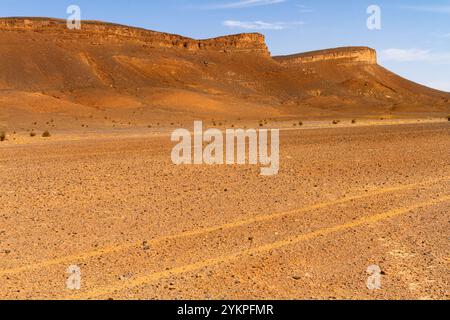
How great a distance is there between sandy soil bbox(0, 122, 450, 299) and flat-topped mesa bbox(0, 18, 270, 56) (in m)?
80.4


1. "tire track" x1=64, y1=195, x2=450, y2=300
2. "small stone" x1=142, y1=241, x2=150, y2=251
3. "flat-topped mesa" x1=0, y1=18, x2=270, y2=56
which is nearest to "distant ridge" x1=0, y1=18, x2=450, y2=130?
"flat-topped mesa" x1=0, y1=18, x2=270, y2=56

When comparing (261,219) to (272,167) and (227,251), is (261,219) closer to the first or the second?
(227,251)

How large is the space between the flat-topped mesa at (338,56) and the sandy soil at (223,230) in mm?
128593

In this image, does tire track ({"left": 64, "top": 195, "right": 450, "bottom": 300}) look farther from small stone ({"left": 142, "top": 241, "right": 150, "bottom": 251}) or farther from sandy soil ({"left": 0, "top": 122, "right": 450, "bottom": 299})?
small stone ({"left": 142, "top": 241, "right": 150, "bottom": 251})

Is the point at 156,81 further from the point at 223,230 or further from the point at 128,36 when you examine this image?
the point at 223,230

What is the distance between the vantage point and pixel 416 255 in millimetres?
7820

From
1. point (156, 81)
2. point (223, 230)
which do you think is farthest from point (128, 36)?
point (223, 230)

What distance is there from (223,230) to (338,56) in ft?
459

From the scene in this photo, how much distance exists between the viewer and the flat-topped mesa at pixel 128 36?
3605 inches

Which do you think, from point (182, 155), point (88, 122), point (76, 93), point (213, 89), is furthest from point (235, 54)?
point (182, 155)

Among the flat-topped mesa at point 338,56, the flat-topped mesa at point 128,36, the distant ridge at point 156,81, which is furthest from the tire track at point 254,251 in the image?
Result: the flat-topped mesa at point 338,56

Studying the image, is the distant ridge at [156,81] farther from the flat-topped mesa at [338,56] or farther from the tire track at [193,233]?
the tire track at [193,233]

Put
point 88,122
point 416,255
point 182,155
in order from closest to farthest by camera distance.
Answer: point 416,255 → point 182,155 → point 88,122

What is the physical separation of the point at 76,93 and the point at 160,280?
63341 millimetres
